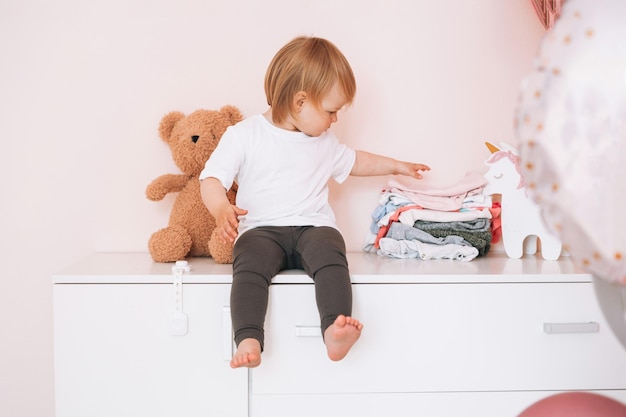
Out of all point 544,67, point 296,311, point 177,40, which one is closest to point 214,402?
point 296,311

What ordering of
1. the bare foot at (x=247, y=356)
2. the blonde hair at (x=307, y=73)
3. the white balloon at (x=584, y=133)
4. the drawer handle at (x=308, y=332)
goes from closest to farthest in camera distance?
the white balloon at (x=584, y=133) → the bare foot at (x=247, y=356) → the drawer handle at (x=308, y=332) → the blonde hair at (x=307, y=73)

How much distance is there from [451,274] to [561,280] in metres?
0.22

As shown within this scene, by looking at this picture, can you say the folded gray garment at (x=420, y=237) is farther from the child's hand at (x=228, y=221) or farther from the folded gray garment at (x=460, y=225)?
the child's hand at (x=228, y=221)

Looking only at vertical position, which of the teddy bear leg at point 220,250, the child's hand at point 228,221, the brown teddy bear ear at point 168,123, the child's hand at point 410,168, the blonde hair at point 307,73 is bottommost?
the teddy bear leg at point 220,250

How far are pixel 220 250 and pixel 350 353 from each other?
1.19 ft

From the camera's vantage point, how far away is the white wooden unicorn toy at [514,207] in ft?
5.24

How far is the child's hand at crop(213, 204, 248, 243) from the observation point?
4.05ft

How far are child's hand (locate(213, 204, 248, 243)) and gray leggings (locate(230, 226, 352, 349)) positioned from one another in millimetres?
92

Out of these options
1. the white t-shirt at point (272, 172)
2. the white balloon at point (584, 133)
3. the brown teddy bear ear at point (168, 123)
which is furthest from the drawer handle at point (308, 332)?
the white balloon at point (584, 133)

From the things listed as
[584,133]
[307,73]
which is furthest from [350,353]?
Result: [584,133]

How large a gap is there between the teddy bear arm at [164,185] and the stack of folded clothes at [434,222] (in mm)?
458

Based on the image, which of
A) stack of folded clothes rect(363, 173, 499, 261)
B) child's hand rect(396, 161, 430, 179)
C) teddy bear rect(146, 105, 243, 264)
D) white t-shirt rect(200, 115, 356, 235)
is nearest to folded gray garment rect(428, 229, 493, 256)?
stack of folded clothes rect(363, 173, 499, 261)

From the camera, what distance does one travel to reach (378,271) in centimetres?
140

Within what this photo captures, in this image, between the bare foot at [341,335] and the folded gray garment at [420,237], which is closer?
the bare foot at [341,335]
